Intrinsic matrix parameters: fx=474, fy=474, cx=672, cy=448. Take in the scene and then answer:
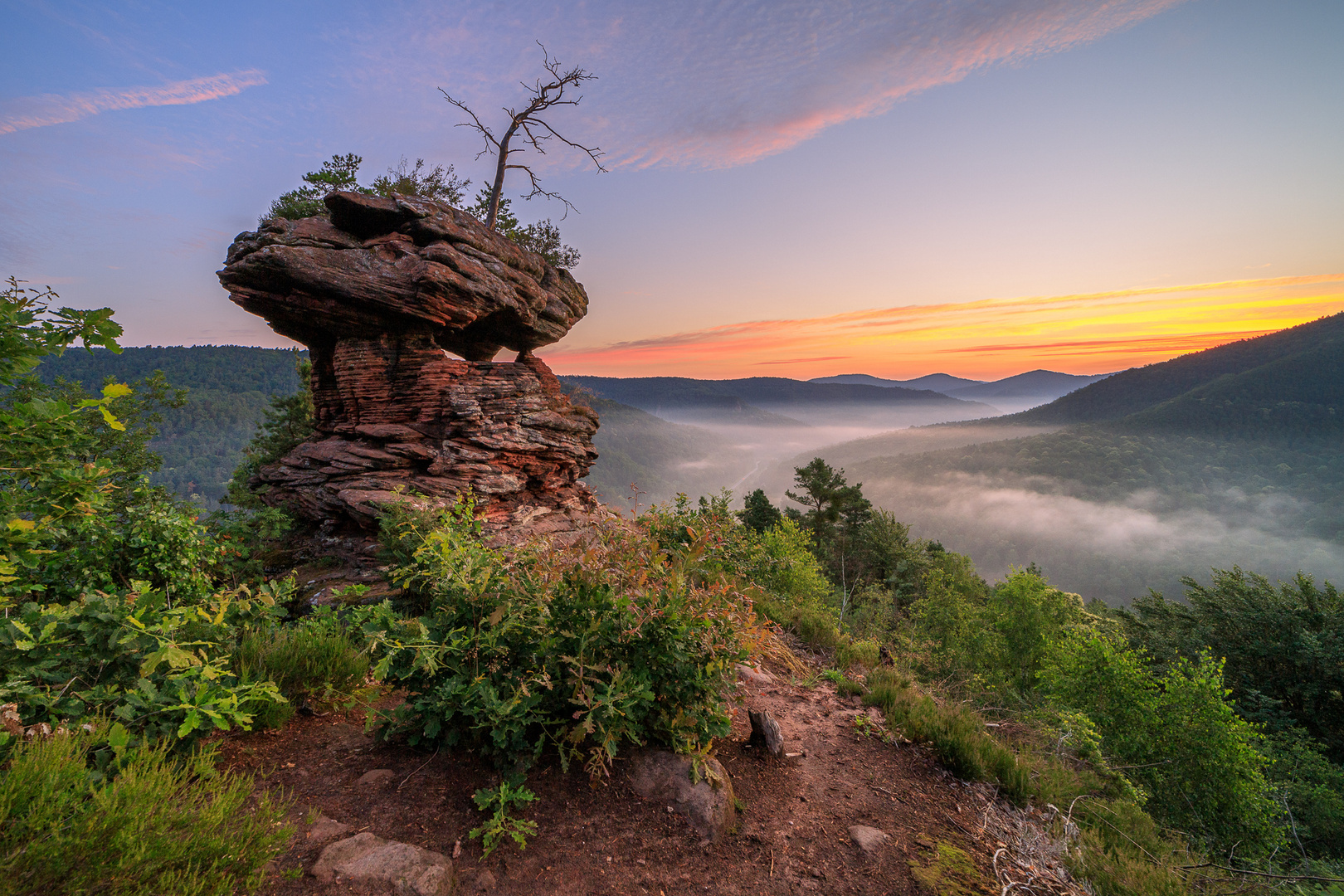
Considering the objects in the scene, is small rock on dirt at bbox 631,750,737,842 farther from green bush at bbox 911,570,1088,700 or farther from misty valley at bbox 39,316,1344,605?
misty valley at bbox 39,316,1344,605

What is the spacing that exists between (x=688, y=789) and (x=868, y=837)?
1424 mm

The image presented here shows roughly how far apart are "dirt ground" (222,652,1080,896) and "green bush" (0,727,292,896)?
35 cm

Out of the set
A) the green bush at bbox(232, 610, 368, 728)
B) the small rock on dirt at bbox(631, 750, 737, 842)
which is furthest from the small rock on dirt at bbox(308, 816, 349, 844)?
the small rock on dirt at bbox(631, 750, 737, 842)

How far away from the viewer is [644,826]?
10.3ft

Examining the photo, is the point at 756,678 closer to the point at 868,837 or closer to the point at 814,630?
the point at 814,630

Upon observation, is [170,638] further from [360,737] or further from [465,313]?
[465,313]

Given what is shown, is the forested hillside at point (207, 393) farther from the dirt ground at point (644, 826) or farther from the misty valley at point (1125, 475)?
the dirt ground at point (644, 826)

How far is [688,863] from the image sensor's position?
9.77 feet

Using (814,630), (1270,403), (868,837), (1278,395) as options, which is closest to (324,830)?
(868,837)

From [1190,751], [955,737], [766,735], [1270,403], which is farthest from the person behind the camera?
[1270,403]

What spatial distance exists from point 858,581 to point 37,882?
42.0 metres

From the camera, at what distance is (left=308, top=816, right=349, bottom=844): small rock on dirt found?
8.61ft

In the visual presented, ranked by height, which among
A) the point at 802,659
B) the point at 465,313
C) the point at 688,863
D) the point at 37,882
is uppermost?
the point at 465,313

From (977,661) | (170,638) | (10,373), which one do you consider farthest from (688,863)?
(977,661)
